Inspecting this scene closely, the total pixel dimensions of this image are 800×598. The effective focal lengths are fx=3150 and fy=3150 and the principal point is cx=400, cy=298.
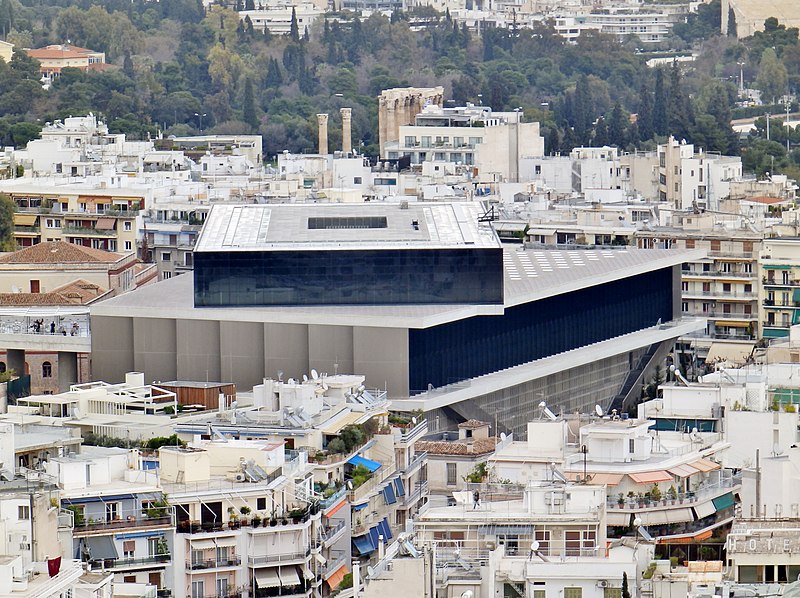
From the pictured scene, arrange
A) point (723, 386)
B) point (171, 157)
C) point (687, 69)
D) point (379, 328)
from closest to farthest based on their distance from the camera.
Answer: point (723, 386) < point (379, 328) < point (171, 157) < point (687, 69)

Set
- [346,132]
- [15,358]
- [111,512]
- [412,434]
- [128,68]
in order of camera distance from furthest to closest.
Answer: [128,68] < [346,132] < [15,358] < [412,434] < [111,512]

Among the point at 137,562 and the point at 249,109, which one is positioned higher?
the point at 137,562

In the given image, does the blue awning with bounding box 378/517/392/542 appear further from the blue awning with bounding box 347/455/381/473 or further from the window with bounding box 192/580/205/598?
the window with bounding box 192/580/205/598

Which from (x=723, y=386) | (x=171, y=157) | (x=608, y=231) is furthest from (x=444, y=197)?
(x=723, y=386)

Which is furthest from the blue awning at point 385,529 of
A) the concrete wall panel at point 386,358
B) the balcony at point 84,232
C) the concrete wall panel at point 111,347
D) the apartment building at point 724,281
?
the balcony at point 84,232

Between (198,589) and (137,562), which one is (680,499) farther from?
(137,562)

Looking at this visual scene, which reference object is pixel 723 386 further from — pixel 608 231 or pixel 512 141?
pixel 512 141

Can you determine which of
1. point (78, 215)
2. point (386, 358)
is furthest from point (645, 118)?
point (386, 358)
